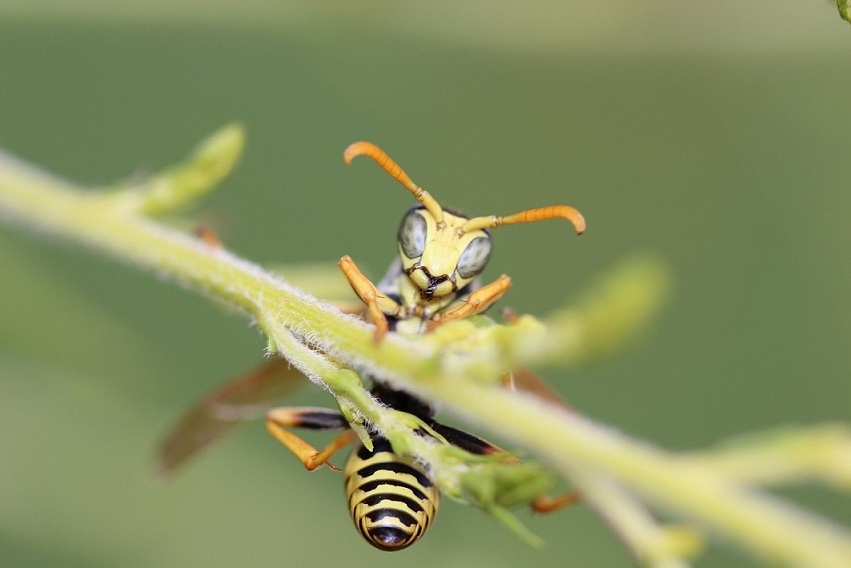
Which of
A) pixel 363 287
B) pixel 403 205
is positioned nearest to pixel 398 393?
pixel 363 287

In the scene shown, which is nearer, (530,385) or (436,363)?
(436,363)

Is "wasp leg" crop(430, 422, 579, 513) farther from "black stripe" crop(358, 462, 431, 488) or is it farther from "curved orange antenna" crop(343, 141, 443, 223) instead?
"curved orange antenna" crop(343, 141, 443, 223)

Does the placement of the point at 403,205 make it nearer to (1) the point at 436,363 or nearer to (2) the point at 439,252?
(2) the point at 439,252

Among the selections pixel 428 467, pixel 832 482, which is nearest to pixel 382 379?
pixel 428 467

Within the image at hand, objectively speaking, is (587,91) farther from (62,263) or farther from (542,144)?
(62,263)

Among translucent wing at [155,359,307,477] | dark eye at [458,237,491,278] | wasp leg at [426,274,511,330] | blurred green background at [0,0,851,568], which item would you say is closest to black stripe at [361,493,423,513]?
wasp leg at [426,274,511,330]
